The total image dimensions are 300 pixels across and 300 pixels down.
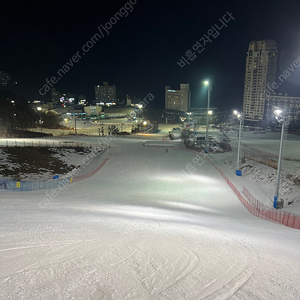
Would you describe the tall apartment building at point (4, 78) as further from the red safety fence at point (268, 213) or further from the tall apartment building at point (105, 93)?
the red safety fence at point (268, 213)

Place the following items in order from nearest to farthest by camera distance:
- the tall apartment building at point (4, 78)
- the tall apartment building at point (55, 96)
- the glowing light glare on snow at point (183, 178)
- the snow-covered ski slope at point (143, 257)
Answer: the snow-covered ski slope at point (143, 257), the glowing light glare on snow at point (183, 178), the tall apartment building at point (4, 78), the tall apartment building at point (55, 96)

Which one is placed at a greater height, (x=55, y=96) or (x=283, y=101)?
(x=55, y=96)

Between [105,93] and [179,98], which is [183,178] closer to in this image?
[179,98]

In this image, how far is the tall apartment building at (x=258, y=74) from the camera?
90125mm

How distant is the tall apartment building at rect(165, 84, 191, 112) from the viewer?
126562 millimetres

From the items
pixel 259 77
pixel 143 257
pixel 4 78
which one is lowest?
pixel 143 257

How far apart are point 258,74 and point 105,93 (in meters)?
111

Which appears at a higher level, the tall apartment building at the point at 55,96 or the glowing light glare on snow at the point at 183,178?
the tall apartment building at the point at 55,96

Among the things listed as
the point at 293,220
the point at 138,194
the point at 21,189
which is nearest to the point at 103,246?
the point at 293,220

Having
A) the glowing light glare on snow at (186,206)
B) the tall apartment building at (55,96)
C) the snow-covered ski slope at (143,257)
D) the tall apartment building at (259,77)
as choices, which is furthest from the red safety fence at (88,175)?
the tall apartment building at (55,96)

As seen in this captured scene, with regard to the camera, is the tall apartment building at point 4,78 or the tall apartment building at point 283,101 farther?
the tall apartment building at point 4,78

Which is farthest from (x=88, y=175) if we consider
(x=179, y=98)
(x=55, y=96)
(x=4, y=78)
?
(x=55, y=96)

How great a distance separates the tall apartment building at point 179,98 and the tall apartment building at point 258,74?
3377 centimetres

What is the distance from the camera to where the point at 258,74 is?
9244cm
